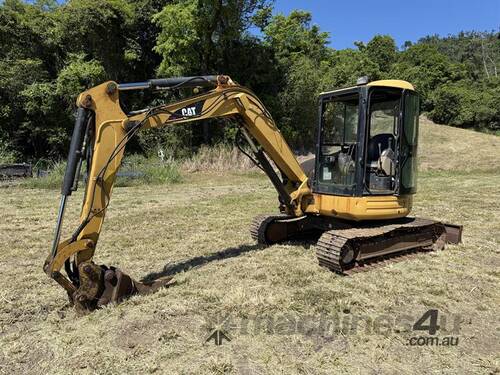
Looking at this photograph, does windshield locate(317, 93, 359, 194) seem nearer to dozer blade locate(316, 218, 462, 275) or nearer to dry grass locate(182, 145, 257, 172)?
dozer blade locate(316, 218, 462, 275)

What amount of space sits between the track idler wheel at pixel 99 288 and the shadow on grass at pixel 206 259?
2.62 ft

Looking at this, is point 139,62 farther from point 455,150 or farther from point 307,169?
point 307,169

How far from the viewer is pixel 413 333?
156 inches

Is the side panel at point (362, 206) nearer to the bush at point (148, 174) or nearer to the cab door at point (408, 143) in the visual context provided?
the cab door at point (408, 143)

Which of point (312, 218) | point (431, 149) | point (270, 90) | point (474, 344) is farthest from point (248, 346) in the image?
point (431, 149)

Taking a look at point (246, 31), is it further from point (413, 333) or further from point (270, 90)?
point (413, 333)

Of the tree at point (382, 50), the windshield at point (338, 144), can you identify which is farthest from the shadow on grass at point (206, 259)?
the tree at point (382, 50)

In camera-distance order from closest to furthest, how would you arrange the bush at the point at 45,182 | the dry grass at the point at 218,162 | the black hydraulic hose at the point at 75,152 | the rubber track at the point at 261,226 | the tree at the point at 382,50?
1. the black hydraulic hose at the point at 75,152
2. the rubber track at the point at 261,226
3. the bush at the point at 45,182
4. the dry grass at the point at 218,162
5. the tree at the point at 382,50

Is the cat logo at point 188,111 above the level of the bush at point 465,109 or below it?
below

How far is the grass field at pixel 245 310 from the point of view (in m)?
3.47

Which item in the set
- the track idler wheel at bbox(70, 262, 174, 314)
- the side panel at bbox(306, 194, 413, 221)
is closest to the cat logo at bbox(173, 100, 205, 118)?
the track idler wheel at bbox(70, 262, 174, 314)

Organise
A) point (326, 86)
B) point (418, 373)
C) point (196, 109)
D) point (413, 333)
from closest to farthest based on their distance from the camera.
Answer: point (418, 373) < point (413, 333) < point (196, 109) < point (326, 86)

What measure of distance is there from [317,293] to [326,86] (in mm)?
20690

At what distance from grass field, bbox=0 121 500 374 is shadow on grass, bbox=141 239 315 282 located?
26 mm
